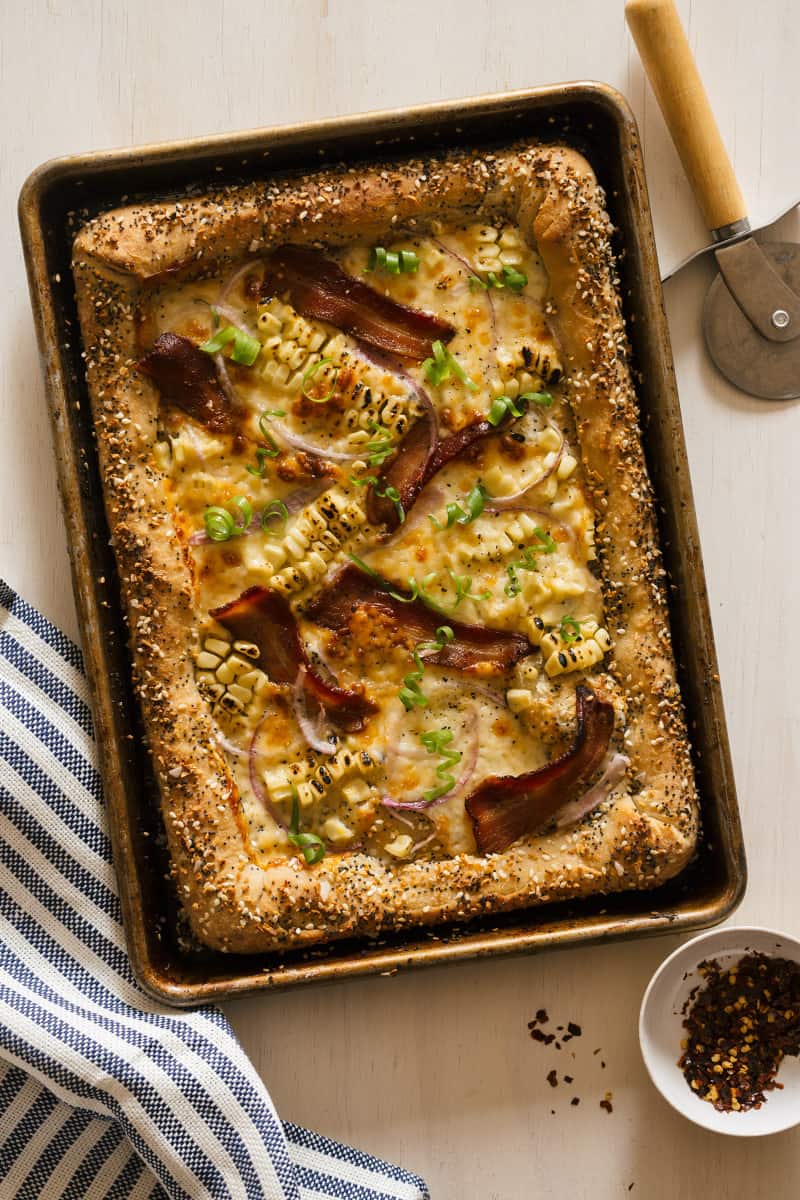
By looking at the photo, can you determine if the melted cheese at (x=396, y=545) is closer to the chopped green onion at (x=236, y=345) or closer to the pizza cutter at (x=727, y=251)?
the chopped green onion at (x=236, y=345)

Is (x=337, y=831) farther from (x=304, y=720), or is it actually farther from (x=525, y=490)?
(x=525, y=490)

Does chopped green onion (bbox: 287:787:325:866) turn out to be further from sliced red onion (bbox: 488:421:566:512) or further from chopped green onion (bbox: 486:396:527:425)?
chopped green onion (bbox: 486:396:527:425)

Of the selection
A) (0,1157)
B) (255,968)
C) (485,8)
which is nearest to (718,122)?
(485,8)

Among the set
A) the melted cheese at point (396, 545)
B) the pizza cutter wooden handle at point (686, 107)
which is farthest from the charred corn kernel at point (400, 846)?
the pizza cutter wooden handle at point (686, 107)

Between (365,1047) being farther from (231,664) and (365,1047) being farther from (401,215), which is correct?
(401,215)

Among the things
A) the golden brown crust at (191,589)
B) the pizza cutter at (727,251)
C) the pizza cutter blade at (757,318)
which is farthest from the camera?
the pizza cutter blade at (757,318)

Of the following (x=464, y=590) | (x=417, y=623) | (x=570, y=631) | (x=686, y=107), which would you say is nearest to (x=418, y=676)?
(x=417, y=623)
